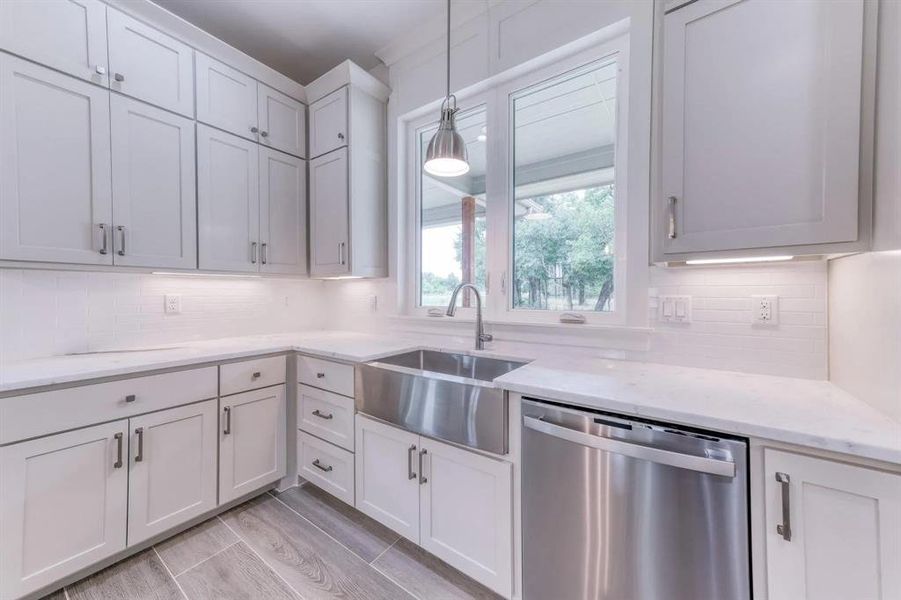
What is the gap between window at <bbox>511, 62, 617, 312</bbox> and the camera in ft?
5.87

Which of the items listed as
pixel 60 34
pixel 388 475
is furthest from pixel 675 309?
pixel 60 34

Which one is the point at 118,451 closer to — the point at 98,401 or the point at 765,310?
the point at 98,401

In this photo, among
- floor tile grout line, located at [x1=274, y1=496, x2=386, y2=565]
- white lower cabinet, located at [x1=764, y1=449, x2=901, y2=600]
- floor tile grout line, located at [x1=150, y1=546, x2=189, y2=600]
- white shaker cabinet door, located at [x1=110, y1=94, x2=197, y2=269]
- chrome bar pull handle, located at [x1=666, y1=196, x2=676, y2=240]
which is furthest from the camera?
white shaker cabinet door, located at [x1=110, y1=94, x2=197, y2=269]

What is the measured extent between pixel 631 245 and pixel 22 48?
2.73 meters

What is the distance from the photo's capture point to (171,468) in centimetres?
163

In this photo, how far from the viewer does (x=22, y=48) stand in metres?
1.45

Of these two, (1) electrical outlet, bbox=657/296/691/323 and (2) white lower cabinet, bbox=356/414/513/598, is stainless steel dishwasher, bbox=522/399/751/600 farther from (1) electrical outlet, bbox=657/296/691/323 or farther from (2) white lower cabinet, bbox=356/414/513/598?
(1) electrical outlet, bbox=657/296/691/323

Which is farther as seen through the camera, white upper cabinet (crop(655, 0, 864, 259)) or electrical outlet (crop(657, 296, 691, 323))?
electrical outlet (crop(657, 296, 691, 323))

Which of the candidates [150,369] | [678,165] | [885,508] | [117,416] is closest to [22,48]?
[150,369]

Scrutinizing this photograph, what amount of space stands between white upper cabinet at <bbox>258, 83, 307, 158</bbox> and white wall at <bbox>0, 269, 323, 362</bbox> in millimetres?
971

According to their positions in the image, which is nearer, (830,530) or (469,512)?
(830,530)

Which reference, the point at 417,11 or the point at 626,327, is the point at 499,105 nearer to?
the point at 417,11

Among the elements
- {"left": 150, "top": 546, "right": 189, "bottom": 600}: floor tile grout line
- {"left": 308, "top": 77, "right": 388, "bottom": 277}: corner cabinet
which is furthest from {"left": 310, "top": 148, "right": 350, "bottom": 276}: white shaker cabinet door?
{"left": 150, "top": 546, "right": 189, "bottom": 600}: floor tile grout line

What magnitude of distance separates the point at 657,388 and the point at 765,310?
597 mm
